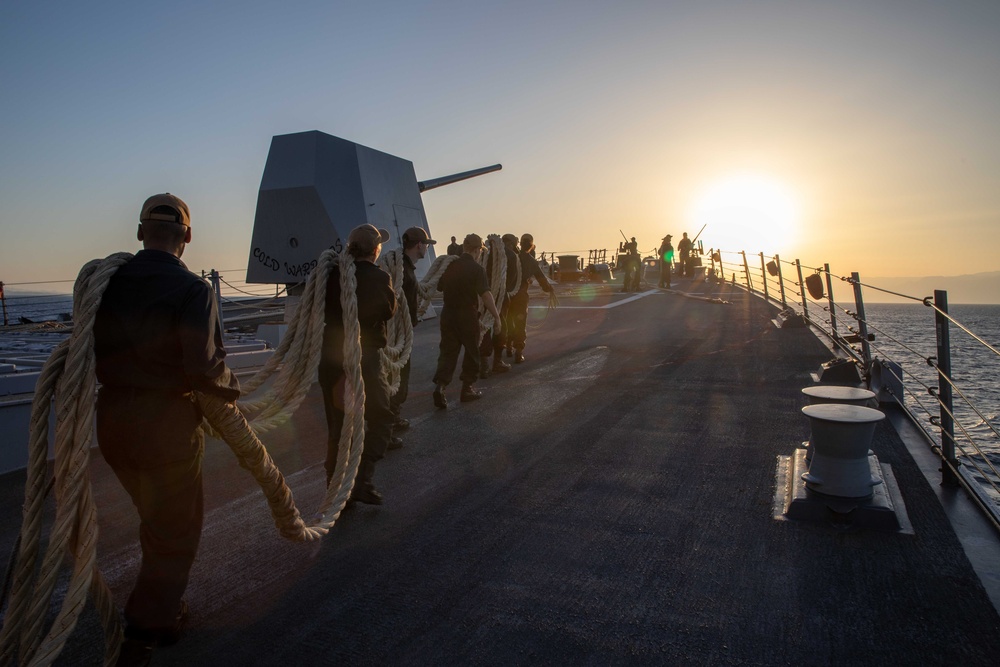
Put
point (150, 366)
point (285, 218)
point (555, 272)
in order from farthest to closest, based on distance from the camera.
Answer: point (555, 272), point (285, 218), point (150, 366)

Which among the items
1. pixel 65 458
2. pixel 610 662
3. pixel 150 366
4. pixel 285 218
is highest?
pixel 285 218

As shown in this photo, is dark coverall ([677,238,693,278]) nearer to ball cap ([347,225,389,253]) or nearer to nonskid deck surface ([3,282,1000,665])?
nonskid deck surface ([3,282,1000,665])

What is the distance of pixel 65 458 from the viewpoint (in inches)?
83.4

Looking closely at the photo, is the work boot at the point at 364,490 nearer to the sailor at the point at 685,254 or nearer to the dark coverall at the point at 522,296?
the dark coverall at the point at 522,296

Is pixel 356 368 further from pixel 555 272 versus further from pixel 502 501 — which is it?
pixel 555 272

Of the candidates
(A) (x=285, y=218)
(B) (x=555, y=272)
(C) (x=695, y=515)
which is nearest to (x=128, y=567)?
(C) (x=695, y=515)

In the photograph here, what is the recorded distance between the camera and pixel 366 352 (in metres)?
4.02

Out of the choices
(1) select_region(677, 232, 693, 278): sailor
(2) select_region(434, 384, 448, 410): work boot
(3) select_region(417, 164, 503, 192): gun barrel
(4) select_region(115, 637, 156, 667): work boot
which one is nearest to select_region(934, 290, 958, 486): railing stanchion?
(2) select_region(434, 384, 448, 410): work boot

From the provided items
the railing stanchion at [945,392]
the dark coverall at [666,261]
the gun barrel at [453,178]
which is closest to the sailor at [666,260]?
the dark coverall at [666,261]

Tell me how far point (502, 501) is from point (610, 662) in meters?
1.68

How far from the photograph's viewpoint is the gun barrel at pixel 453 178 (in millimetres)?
15521

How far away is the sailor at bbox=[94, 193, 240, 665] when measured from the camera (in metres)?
2.34

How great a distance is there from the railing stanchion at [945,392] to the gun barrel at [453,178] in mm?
12470

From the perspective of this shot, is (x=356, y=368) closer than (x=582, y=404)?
Yes
